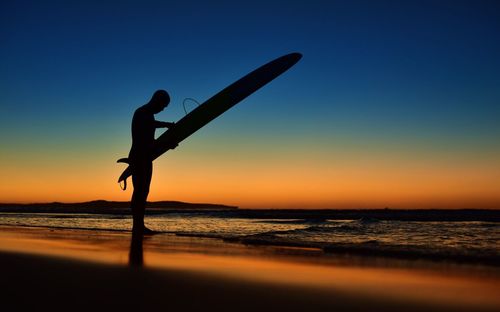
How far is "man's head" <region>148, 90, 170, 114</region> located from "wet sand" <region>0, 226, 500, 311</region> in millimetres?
2495

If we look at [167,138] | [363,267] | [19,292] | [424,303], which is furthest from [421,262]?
[167,138]

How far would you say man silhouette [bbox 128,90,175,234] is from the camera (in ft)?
18.9

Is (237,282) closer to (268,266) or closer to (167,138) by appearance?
(268,266)

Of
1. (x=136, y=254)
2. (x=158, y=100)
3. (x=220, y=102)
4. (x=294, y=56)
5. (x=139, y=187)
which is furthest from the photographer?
(x=294, y=56)

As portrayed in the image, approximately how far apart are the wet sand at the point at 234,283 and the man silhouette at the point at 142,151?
1871 millimetres

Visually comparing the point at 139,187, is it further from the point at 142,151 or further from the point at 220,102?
the point at 220,102

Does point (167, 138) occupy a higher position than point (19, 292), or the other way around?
point (167, 138)

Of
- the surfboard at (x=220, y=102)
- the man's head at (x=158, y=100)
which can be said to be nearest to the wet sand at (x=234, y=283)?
the man's head at (x=158, y=100)

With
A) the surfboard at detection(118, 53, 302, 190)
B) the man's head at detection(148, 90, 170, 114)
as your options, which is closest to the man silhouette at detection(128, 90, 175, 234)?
the man's head at detection(148, 90, 170, 114)

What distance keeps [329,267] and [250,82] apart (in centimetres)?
494

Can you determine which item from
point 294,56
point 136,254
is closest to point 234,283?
point 136,254

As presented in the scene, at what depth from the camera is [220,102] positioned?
7535 millimetres

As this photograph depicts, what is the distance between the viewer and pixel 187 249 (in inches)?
175

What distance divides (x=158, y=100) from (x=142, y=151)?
0.73 metres
